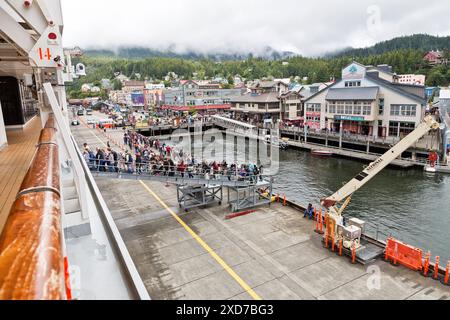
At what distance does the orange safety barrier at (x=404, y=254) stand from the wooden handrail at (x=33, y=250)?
14.9 m

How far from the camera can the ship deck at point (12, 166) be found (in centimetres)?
468

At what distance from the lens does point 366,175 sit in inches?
664

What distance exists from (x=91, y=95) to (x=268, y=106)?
419 feet

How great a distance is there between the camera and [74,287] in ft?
9.66

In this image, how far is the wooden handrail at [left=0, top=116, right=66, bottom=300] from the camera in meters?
1.20

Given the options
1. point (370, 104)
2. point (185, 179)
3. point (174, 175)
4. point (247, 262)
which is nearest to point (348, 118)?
point (370, 104)

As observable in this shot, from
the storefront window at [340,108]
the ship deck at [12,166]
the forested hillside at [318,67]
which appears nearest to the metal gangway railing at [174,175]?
the ship deck at [12,166]

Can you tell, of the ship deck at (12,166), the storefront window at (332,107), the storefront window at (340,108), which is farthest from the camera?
the storefront window at (332,107)

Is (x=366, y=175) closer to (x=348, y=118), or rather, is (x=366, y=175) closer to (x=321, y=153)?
(x=321, y=153)

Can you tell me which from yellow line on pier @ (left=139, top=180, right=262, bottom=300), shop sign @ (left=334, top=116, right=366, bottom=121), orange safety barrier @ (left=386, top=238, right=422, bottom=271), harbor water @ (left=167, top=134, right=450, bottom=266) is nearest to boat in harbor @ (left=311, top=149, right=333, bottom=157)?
harbor water @ (left=167, top=134, right=450, bottom=266)

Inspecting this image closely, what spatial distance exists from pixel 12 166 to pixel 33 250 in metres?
6.98

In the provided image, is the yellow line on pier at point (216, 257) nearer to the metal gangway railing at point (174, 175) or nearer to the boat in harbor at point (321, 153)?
the metal gangway railing at point (174, 175)

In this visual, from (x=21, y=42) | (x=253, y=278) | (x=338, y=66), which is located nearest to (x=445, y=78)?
(x=338, y=66)
